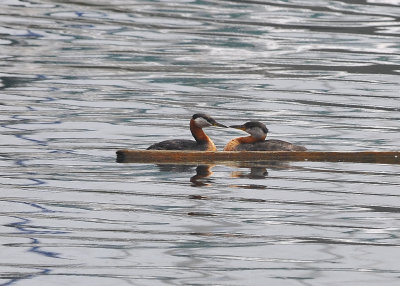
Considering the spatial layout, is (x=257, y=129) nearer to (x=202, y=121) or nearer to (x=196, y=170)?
(x=202, y=121)

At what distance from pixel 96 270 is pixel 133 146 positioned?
192 inches

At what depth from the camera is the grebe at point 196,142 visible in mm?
12039

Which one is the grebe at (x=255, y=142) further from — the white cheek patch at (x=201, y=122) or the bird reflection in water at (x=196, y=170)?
the bird reflection in water at (x=196, y=170)

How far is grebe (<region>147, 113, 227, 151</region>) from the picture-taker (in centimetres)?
1204

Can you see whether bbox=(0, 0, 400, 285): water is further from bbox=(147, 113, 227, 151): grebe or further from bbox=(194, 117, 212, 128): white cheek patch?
bbox=(194, 117, 212, 128): white cheek patch

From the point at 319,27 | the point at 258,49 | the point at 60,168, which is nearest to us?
the point at 60,168

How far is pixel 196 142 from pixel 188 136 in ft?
5.19

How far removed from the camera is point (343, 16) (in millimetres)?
23734

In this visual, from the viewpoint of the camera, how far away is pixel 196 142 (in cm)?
1223

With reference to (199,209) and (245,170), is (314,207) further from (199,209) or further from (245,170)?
(245,170)

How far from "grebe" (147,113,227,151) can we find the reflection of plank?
119 millimetres

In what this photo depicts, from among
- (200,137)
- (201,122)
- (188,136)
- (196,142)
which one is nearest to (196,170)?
(196,142)

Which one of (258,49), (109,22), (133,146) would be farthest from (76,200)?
(109,22)

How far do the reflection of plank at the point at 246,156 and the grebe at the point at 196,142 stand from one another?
4.7 inches
